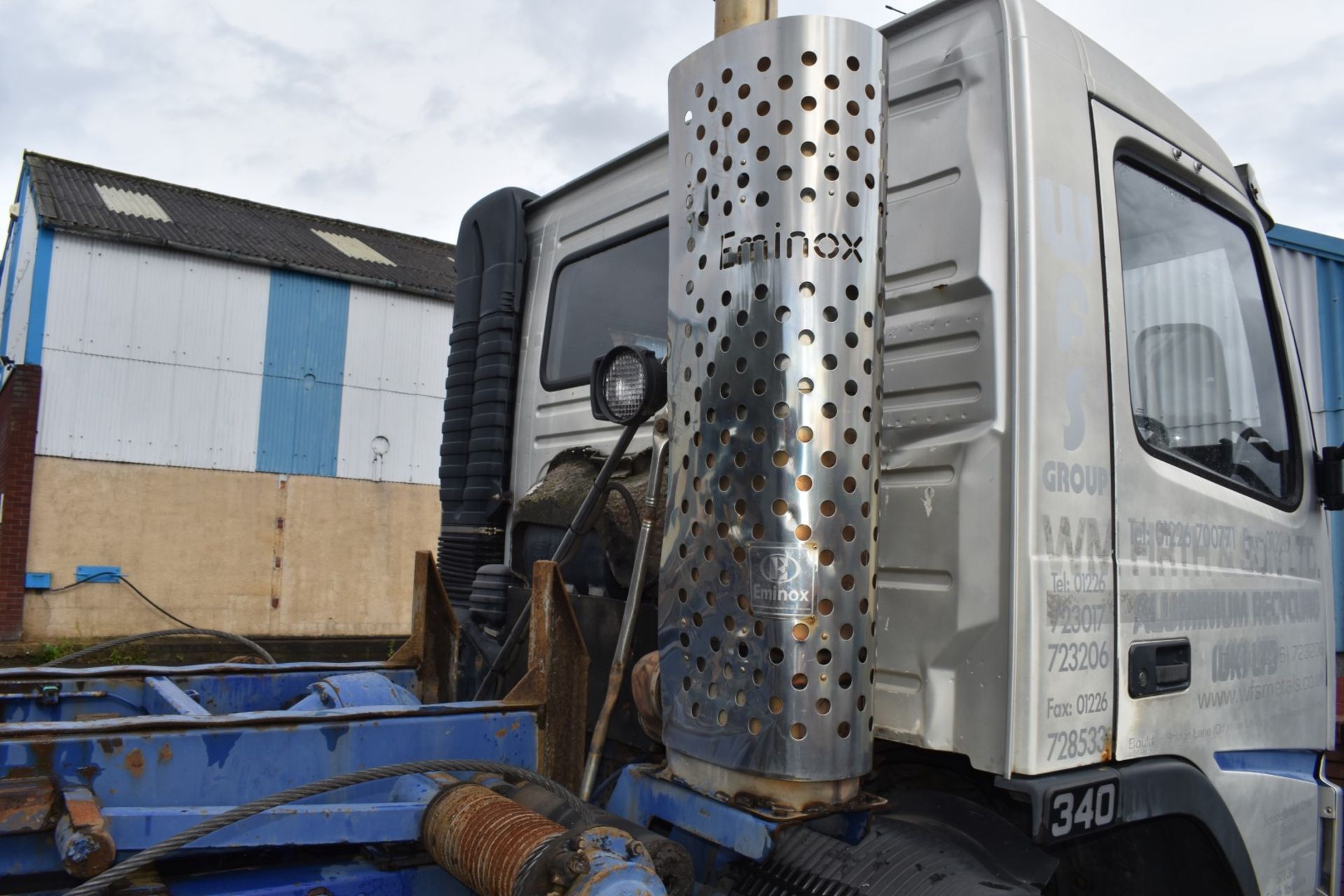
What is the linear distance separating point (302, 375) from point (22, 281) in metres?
4.30

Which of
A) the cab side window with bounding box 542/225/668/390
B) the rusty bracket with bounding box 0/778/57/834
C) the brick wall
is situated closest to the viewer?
the rusty bracket with bounding box 0/778/57/834

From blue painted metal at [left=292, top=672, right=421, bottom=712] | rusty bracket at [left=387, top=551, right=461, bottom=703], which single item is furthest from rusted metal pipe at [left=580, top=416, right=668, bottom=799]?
rusty bracket at [left=387, top=551, right=461, bottom=703]

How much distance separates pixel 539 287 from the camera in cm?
356

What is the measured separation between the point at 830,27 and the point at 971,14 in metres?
0.51

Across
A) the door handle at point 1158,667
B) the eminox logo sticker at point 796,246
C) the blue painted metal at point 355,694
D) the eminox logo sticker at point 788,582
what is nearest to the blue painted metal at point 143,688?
the blue painted metal at point 355,694

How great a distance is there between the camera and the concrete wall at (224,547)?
578 inches

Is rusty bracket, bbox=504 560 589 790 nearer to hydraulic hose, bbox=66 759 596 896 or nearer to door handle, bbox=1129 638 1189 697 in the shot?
hydraulic hose, bbox=66 759 596 896

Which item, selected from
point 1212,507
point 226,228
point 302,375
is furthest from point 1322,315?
point 226,228

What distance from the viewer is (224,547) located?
624 inches

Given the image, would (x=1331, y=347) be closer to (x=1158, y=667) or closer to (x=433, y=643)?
(x=1158, y=667)

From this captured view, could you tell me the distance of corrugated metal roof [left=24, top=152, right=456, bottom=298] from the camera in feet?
50.5

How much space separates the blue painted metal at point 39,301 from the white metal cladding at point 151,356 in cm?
7

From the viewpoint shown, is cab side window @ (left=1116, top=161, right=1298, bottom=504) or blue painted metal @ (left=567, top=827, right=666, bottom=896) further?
cab side window @ (left=1116, top=161, right=1298, bottom=504)

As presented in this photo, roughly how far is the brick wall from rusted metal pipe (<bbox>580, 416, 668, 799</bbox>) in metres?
15.0
